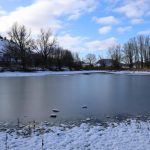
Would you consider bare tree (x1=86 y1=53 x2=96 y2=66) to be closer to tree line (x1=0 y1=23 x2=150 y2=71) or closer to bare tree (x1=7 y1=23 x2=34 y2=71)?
tree line (x1=0 y1=23 x2=150 y2=71)

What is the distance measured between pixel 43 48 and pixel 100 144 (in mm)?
73053

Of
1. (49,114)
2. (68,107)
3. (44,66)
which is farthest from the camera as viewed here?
(44,66)

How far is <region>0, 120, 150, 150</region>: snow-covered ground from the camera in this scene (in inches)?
255

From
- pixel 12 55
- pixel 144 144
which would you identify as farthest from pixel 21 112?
pixel 12 55

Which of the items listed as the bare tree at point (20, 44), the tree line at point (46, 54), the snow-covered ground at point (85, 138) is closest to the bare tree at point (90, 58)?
the tree line at point (46, 54)

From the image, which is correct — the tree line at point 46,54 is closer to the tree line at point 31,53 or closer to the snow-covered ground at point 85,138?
the tree line at point 31,53

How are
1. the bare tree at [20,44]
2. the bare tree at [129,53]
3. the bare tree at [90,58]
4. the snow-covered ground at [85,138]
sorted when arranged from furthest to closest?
1. the bare tree at [90,58]
2. the bare tree at [129,53]
3. the bare tree at [20,44]
4. the snow-covered ground at [85,138]

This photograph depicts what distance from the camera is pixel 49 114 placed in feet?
35.7

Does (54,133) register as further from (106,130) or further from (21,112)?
(21,112)

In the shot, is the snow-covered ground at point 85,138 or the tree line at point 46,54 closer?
the snow-covered ground at point 85,138

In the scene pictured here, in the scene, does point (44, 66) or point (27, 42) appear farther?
point (44, 66)

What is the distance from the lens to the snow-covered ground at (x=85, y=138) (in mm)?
6484

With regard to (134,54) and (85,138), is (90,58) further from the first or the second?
(85,138)

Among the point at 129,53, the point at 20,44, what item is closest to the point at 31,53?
the point at 20,44
